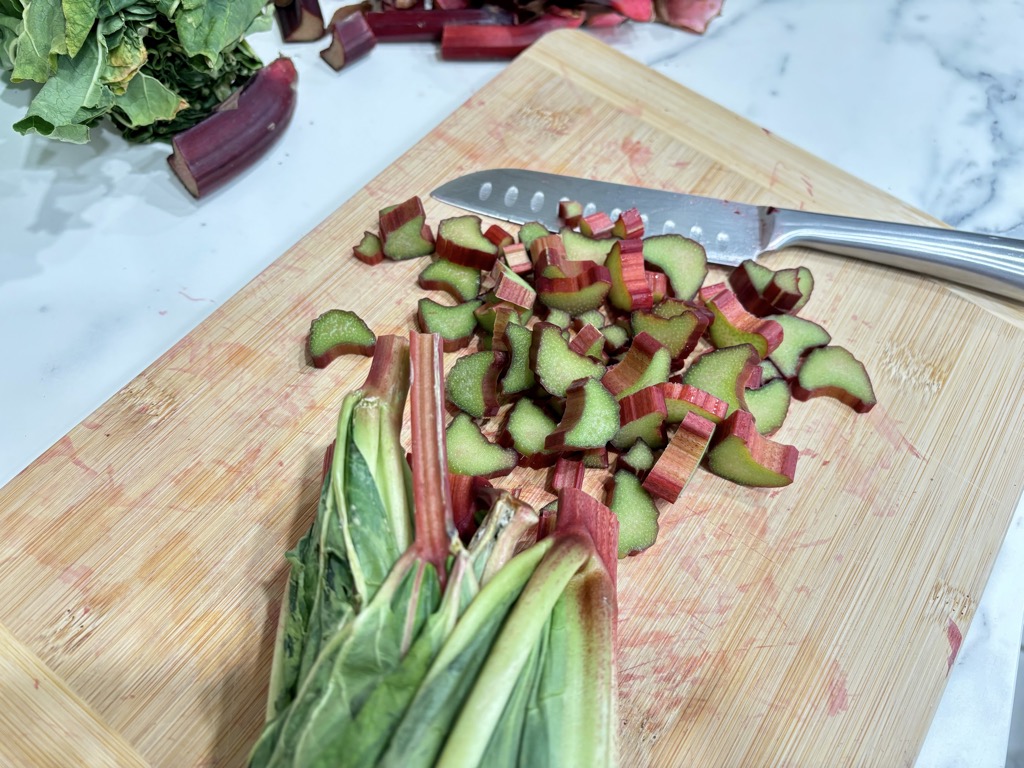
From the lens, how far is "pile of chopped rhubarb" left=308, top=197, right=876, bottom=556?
1.94m

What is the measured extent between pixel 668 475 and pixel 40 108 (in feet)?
5.91

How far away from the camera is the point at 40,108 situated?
2.11 metres

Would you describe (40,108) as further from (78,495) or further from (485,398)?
(485,398)

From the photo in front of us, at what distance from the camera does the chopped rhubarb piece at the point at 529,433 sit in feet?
Answer: 6.50

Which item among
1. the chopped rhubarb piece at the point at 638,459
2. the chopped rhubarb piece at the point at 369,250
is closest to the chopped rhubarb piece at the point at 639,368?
the chopped rhubarb piece at the point at 638,459

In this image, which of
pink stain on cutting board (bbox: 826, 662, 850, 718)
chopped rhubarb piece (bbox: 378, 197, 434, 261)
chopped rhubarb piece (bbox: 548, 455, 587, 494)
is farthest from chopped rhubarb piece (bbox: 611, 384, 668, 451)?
chopped rhubarb piece (bbox: 378, 197, 434, 261)

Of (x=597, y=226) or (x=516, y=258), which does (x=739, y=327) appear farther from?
(x=516, y=258)

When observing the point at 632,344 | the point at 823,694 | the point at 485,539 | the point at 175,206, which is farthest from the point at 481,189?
the point at 823,694

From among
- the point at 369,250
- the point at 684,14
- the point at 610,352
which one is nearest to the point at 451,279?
the point at 369,250

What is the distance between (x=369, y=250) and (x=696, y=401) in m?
0.96

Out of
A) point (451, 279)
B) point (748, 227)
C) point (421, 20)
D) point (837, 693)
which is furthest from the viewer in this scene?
point (421, 20)

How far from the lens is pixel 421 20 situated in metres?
3.01

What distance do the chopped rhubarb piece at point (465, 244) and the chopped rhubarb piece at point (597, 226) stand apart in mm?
259

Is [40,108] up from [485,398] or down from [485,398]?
up
